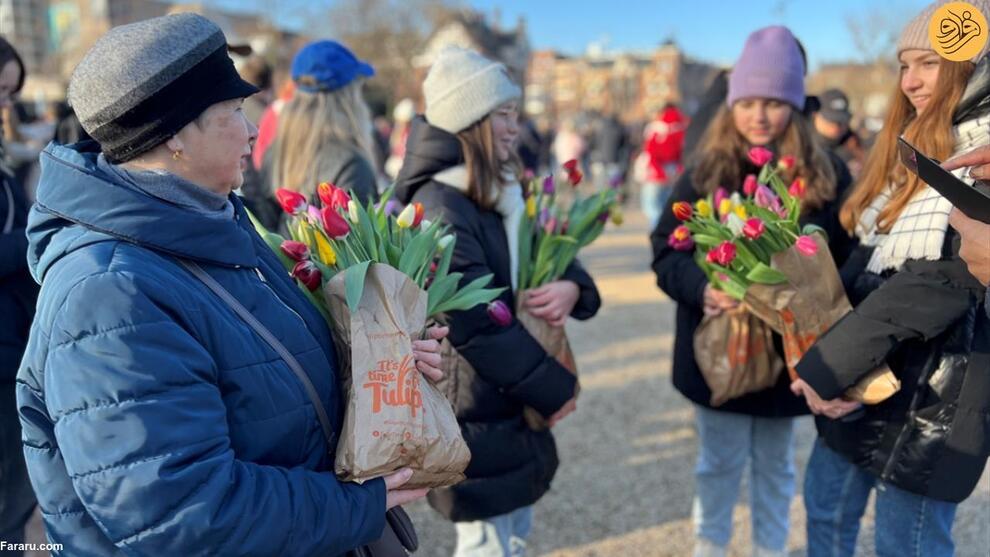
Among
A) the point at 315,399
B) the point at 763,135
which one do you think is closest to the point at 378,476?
the point at 315,399

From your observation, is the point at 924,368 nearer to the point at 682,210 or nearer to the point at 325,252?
the point at 682,210

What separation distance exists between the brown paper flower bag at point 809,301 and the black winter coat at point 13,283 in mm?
2442

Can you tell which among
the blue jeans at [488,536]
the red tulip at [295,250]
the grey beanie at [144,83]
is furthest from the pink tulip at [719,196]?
the grey beanie at [144,83]

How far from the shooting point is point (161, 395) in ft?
4.10

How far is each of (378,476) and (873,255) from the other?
1.65m

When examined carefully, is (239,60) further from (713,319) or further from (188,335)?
(188,335)

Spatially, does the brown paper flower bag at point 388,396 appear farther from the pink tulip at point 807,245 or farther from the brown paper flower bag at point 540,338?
the pink tulip at point 807,245

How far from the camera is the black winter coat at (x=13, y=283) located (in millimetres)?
2480

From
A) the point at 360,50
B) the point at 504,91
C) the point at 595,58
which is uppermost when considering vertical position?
the point at 504,91

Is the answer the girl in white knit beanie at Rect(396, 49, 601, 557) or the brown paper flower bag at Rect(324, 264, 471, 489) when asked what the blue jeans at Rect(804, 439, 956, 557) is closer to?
the girl in white knit beanie at Rect(396, 49, 601, 557)

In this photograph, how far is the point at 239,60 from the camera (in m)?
4.70

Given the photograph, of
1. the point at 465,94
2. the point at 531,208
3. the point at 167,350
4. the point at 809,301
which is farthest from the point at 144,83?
the point at 809,301

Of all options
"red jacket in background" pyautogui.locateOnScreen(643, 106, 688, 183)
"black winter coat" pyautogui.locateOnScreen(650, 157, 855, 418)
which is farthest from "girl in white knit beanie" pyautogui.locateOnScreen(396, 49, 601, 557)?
"red jacket in background" pyautogui.locateOnScreen(643, 106, 688, 183)

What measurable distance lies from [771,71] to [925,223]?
1.18 metres
